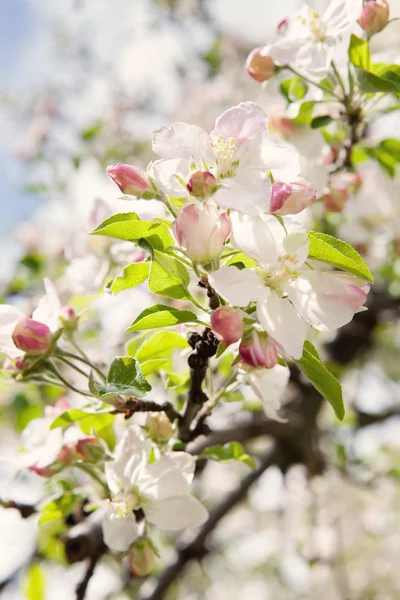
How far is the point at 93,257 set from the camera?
1.13 meters

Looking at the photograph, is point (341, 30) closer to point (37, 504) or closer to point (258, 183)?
point (258, 183)

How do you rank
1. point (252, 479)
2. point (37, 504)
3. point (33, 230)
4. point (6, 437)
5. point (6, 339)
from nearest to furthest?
point (6, 339) < point (37, 504) < point (252, 479) < point (33, 230) < point (6, 437)

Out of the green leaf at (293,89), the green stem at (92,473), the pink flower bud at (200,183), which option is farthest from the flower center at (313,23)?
the green stem at (92,473)

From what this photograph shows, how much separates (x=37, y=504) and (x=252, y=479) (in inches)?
36.6

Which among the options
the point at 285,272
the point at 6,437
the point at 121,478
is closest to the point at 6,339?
the point at 121,478

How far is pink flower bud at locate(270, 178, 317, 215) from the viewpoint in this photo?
668 mm

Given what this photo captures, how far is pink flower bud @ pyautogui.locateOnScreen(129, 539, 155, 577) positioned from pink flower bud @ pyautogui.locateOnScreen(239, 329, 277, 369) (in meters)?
0.39

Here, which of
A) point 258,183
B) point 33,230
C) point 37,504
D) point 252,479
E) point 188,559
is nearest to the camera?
point 258,183

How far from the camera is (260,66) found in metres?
1.01

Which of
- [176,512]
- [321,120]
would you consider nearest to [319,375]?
[176,512]

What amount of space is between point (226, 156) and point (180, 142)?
6 cm

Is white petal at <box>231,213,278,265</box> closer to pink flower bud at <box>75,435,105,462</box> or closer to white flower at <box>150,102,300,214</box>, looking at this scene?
white flower at <box>150,102,300,214</box>

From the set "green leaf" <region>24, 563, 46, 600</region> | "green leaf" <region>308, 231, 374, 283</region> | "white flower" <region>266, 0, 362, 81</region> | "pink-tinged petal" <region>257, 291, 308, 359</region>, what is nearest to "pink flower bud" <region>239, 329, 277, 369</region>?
"pink-tinged petal" <region>257, 291, 308, 359</region>

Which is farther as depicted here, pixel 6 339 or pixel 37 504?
pixel 37 504
